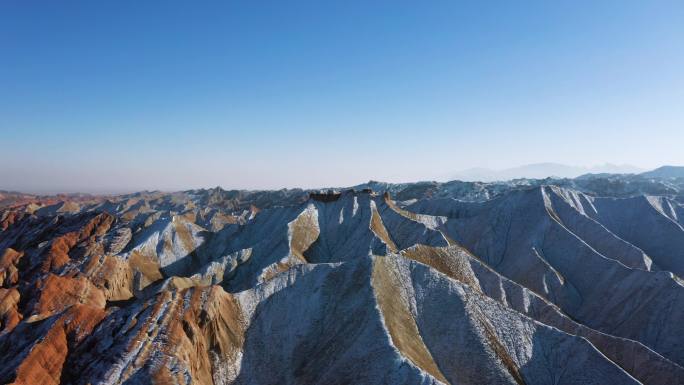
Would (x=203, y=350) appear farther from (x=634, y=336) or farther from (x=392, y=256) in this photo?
(x=634, y=336)

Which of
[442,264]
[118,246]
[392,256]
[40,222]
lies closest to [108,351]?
[392,256]

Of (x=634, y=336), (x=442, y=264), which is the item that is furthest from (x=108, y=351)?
(x=634, y=336)

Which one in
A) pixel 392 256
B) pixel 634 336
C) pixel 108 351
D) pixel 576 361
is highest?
pixel 392 256

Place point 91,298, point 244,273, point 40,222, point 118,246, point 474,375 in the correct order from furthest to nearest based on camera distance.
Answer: point 40,222 < point 118,246 < point 244,273 < point 91,298 < point 474,375

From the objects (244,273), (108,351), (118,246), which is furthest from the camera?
(118,246)

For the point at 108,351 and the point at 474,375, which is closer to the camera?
the point at 108,351

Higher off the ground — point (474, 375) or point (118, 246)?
point (118, 246)
